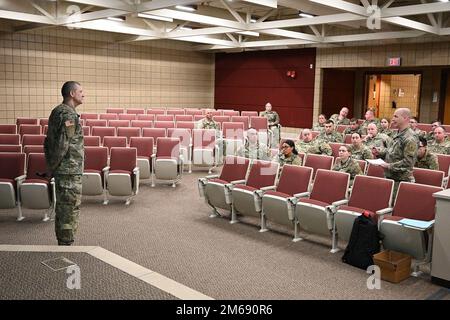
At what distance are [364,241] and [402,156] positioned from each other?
1.15 m

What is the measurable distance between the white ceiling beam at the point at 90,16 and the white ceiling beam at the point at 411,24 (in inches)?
225

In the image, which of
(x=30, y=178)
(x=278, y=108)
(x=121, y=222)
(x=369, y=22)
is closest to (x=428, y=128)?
(x=369, y=22)

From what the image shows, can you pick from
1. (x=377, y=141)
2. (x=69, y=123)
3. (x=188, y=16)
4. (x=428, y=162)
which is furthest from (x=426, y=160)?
(x=188, y=16)

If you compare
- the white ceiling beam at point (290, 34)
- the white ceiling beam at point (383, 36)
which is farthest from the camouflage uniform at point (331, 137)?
the white ceiling beam at point (383, 36)

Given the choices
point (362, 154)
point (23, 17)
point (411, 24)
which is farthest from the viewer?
point (23, 17)

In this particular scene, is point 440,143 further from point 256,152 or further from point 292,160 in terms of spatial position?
point 256,152

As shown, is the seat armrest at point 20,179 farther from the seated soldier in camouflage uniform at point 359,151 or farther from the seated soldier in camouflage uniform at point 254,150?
the seated soldier in camouflage uniform at point 359,151

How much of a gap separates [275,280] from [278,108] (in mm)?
12957

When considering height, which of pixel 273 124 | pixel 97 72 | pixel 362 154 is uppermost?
pixel 97 72

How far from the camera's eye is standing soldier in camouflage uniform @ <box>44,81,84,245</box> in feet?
13.7

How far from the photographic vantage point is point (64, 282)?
3.34 m

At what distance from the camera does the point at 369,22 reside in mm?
9648

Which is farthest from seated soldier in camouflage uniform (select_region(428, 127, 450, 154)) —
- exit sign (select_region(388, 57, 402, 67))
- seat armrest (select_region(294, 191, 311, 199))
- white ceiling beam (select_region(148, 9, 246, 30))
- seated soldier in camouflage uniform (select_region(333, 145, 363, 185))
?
exit sign (select_region(388, 57, 402, 67))
